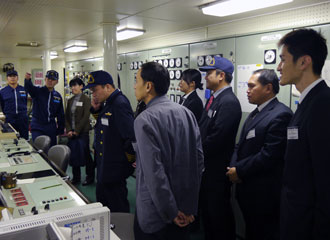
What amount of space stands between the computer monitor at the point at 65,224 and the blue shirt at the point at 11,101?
525 cm

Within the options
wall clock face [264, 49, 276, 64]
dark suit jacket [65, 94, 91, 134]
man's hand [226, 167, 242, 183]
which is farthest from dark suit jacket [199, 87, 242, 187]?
dark suit jacket [65, 94, 91, 134]

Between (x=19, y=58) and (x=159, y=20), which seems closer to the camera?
(x=159, y=20)

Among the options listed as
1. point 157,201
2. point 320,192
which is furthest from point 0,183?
point 320,192

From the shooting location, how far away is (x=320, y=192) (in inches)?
55.9

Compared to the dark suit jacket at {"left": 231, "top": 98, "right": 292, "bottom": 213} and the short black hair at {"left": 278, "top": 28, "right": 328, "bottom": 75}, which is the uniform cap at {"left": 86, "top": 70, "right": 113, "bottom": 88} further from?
the short black hair at {"left": 278, "top": 28, "right": 328, "bottom": 75}

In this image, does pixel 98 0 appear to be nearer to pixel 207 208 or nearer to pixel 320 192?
pixel 207 208

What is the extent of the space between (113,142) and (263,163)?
1.25 m

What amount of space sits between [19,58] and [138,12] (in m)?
8.98

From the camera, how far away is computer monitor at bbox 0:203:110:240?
94 cm

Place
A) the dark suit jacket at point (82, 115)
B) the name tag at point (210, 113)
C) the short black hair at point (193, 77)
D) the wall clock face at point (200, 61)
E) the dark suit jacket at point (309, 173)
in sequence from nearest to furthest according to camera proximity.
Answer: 1. the dark suit jacket at point (309, 173)
2. the name tag at point (210, 113)
3. the short black hair at point (193, 77)
4. the wall clock face at point (200, 61)
5. the dark suit jacket at point (82, 115)

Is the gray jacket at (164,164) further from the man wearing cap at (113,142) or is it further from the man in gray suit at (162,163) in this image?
the man wearing cap at (113,142)

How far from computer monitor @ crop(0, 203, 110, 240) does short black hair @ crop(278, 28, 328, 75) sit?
4.44 ft

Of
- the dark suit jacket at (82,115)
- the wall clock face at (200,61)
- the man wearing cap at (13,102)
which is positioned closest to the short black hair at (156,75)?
the wall clock face at (200,61)

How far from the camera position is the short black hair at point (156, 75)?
1693 millimetres
